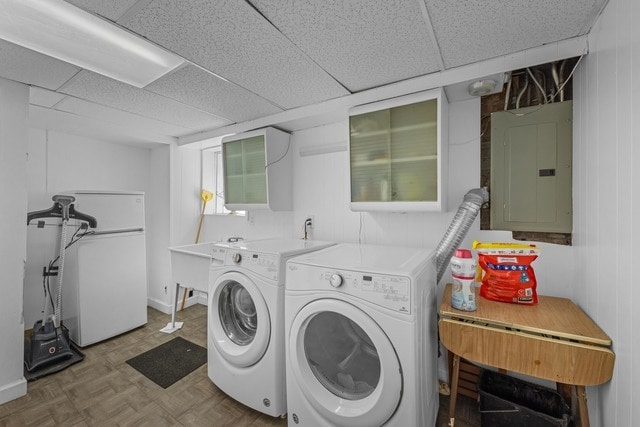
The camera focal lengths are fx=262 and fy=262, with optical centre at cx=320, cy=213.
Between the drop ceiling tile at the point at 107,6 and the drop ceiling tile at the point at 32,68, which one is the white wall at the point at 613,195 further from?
the drop ceiling tile at the point at 32,68

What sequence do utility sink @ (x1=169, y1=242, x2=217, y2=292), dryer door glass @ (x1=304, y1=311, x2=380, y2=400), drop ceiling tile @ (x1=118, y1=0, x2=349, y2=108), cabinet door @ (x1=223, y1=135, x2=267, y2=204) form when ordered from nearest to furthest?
drop ceiling tile @ (x1=118, y1=0, x2=349, y2=108) → dryer door glass @ (x1=304, y1=311, x2=380, y2=400) → utility sink @ (x1=169, y1=242, x2=217, y2=292) → cabinet door @ (x1=223, y1=135, x2=267, y2=204)

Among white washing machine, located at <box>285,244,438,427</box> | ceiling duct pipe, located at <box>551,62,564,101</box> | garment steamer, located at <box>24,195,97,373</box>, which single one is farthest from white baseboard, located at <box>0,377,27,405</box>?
ceiling duct pipe, located at <box>551,62,564,101</box>

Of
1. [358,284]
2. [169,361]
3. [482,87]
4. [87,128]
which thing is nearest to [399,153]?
[482,87]

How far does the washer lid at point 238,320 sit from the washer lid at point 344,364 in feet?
0.96

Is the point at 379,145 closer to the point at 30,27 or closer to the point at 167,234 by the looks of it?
the point at 30,27

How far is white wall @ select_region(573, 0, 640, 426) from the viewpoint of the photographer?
3.08ft

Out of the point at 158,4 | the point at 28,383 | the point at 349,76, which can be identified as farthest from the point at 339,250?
the point at 28,383

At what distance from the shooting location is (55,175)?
286 centimetres

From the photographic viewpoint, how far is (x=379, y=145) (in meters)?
1.97

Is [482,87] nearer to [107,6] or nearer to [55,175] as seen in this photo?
[107,6]

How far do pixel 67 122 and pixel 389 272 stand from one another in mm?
3332

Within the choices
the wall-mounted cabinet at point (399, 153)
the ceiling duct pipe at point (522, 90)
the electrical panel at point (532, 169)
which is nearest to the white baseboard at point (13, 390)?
the wall-mounted cabinet at point (399, 153)

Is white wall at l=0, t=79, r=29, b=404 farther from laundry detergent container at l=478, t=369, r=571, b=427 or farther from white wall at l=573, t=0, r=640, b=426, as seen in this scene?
white wall at l=573, t=0, r=640, b=426

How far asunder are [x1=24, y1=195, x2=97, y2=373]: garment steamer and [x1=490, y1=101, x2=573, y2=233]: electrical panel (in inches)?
136
